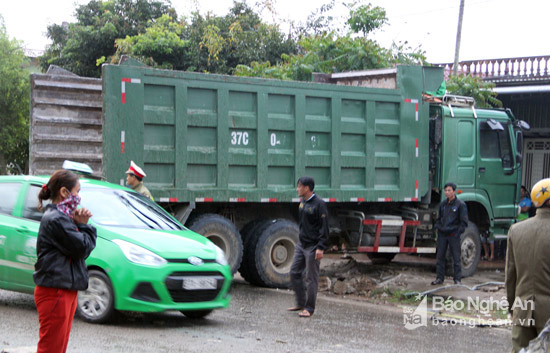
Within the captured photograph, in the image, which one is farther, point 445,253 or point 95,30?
point 95,30

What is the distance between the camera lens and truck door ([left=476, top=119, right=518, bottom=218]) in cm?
1309

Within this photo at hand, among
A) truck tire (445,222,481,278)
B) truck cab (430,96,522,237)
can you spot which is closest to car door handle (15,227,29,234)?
truck cab (430,96,522,237)

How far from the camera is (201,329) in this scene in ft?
24.4

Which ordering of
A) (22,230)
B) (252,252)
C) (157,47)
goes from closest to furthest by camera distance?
(22,230) < (252,252) < (157,47)

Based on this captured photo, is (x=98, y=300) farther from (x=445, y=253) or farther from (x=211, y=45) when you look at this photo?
(x=211, y=45)

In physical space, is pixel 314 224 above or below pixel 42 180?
below

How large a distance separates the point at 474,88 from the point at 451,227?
6311 millimetres

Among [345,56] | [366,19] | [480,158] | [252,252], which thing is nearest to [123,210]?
[252,252]

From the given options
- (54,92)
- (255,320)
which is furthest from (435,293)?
(54,92)

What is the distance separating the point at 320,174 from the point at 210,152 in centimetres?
189

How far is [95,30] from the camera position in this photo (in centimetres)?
2511

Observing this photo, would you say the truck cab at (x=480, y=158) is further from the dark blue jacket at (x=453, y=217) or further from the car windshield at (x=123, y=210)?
the car windshield at (x=123, y=210)

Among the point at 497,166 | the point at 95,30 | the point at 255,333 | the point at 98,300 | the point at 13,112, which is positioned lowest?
the point at 255,333

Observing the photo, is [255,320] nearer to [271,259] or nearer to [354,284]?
[271,259]
